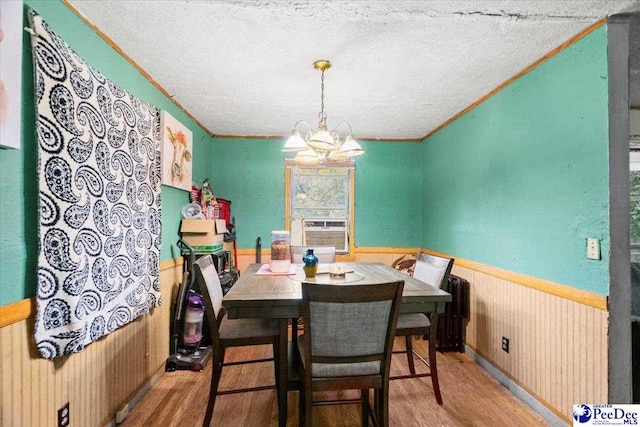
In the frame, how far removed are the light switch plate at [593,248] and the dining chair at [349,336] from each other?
1.20 metres

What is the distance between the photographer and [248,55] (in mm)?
2082

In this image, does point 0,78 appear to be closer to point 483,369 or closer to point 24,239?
point 24,239

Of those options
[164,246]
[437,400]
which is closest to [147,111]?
[164,246]

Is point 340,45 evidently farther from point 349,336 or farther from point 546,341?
point 546,341

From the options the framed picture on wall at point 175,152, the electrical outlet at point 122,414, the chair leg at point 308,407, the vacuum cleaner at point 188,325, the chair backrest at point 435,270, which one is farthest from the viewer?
the vacuum cleaner at point 188,325

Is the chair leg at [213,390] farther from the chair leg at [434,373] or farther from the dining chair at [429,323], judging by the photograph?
the chair leg at [434,373]

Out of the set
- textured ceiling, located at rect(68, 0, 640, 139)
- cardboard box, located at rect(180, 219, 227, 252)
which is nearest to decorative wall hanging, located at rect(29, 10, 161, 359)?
textured ceiling, located at rect(68, 0, 640, 139)

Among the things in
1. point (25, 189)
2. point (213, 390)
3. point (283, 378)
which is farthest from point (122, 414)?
point (25, 189)

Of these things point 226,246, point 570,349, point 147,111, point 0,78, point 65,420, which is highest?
point 147,111

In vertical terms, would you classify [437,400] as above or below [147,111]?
below

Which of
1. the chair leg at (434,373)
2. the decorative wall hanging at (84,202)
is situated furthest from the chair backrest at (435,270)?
the decorative wall hanging at (84,202)

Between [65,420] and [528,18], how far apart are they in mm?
3272

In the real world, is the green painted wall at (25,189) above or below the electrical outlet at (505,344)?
above

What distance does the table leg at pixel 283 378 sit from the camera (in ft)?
5.82
